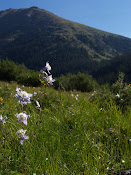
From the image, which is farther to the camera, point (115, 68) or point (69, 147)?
point (115, 68)

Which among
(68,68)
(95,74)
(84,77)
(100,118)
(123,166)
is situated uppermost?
(68,68)

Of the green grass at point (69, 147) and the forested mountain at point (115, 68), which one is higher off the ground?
the forested mountain at point (115, 68)

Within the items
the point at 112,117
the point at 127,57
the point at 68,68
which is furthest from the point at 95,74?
the point at 112,117

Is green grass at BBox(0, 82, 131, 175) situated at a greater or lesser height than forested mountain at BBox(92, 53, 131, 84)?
lesser

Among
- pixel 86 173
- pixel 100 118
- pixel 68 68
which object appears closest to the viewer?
pixel 86 173

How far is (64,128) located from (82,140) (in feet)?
1.47

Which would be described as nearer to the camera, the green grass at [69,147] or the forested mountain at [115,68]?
the green grass at [69,147]

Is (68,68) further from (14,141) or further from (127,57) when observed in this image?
(14,141)

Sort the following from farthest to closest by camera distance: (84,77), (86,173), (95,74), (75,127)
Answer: (95,74), (84,77), (75,127), (86,173)

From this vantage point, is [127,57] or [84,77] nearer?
[84,77]

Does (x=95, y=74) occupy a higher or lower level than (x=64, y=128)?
higher

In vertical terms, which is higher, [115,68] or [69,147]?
[115,68]

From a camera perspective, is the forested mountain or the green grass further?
the forested mountain

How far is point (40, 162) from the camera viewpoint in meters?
1.94
